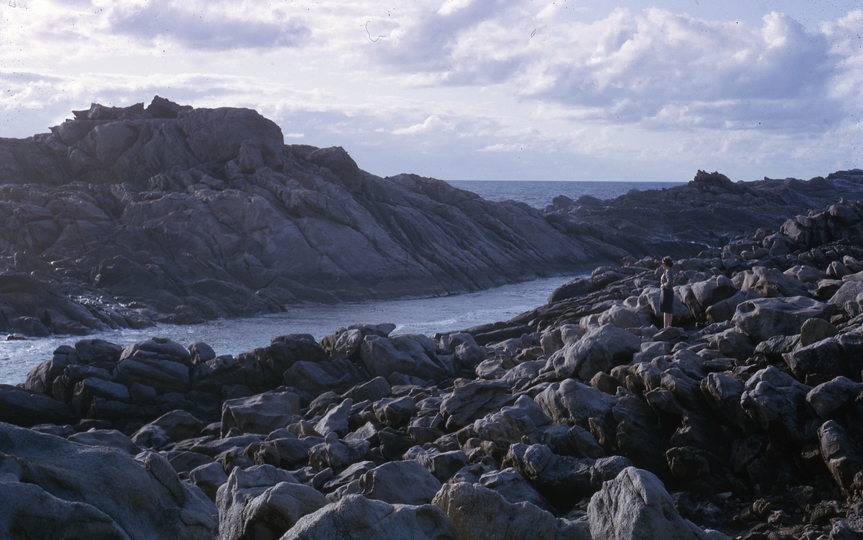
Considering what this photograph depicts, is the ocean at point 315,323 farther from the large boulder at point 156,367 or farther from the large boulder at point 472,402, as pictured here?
the large boulder at point 472,402

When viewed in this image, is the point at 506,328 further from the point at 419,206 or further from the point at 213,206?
the point at 419,206

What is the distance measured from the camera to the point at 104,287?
3931 cm

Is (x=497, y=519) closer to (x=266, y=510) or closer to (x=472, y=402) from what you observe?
(x=266, y=510)

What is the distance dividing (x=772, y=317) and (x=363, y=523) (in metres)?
11.0

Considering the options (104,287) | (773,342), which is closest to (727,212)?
(104,287)

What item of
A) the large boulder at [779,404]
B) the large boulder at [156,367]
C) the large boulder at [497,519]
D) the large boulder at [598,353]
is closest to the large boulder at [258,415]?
the large boulder at [156,367]

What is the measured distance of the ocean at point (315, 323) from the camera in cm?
3023

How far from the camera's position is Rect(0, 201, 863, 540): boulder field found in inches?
312

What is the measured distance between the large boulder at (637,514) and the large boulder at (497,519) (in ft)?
0.96

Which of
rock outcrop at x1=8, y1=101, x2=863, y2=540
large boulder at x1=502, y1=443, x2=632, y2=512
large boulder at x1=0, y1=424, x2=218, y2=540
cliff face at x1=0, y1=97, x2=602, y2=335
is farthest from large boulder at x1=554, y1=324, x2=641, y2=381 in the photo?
cliff face at x1=0, y1=97, x2=602, y2=335

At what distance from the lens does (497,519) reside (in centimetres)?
836

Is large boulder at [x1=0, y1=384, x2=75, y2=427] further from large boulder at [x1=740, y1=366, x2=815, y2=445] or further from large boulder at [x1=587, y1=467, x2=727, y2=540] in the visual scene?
large boulder at [x1=740, y1=366, x2=815, y2=445]

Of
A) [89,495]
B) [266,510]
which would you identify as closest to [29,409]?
[89,495]

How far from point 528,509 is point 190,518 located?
3559mm
